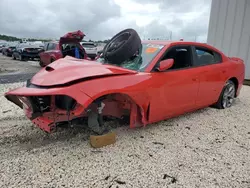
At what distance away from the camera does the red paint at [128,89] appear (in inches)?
104

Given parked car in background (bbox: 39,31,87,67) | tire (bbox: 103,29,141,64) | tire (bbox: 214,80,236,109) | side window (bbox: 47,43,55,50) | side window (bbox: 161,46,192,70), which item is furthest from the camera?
side window (bbox: 47,43,55,50)

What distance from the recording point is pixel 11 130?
3.55m

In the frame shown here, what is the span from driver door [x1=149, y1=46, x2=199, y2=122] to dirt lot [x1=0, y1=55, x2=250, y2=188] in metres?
0.35

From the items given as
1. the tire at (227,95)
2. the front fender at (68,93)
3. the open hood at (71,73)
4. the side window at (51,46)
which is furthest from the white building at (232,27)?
the front fender at (68,93)

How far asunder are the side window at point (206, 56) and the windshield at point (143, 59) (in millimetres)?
892

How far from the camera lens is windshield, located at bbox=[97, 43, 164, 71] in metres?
3.39

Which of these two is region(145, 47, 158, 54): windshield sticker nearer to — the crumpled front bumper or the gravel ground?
the gravel ground

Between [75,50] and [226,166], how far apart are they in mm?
7931

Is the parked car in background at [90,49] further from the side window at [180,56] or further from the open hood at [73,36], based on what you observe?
the side window at [180,56]

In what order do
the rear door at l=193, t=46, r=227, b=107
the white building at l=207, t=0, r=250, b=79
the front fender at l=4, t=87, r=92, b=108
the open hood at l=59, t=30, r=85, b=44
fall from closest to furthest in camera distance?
the front fender at l=4, t=87, r=92, b=108 → the rear door at l=193, t=46, r=227, b=107 → the white building at l=207, t=0, r=250, b=79 → the open hood at l=59, t=30, r=85, b=44

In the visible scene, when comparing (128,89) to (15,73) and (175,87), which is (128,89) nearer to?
(175,87)

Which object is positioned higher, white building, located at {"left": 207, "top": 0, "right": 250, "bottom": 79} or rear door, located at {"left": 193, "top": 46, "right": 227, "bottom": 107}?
white building, located at {"left": 207, "top": 0, "right": 250, "bottom": 79}

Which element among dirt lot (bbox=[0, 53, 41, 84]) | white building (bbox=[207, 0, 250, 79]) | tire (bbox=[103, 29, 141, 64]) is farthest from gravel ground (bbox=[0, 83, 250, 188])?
white building (bbox=[207, 0, 250, 79])

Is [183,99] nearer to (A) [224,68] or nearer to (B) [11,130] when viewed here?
(A) [224,68]
